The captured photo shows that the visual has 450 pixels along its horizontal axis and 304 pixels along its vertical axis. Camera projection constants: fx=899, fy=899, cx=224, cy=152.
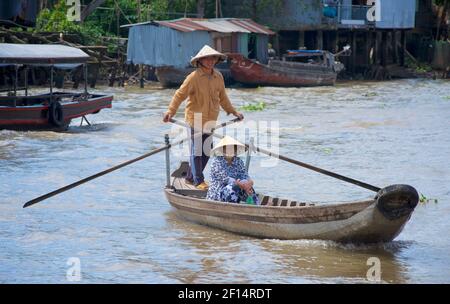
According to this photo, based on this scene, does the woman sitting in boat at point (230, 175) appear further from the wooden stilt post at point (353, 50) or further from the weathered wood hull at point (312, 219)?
the wooden stilt post at point (353, 50)

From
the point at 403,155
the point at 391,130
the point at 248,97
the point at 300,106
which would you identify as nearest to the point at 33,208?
the point at 403,155

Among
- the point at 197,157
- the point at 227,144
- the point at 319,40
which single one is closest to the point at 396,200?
the point at 227,144

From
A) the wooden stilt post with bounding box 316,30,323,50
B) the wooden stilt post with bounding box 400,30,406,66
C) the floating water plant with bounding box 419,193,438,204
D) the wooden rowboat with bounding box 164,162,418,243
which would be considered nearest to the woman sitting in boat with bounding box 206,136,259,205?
the wooden rowboat with bounding box 164,162,418,243

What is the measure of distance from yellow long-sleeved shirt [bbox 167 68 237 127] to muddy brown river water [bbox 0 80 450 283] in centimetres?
114

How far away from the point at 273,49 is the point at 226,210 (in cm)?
2397

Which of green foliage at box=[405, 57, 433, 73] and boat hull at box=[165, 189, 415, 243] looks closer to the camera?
boat hull at box=[165, 189, 415, 243]

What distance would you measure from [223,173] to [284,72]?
63.5 feet

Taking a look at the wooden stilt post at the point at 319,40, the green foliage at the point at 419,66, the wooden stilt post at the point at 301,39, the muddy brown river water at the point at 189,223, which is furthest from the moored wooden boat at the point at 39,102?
the green foliage at the point at 419,66

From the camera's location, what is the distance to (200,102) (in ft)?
30.1

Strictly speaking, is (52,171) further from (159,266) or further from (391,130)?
(391,130)

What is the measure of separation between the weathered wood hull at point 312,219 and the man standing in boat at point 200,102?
0.62 meters

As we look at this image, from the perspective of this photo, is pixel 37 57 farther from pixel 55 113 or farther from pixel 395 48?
pixel 395 48

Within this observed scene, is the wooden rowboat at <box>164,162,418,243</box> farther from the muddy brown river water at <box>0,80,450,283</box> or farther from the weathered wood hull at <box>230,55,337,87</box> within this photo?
the weathered wood hull at <box>230,55,337,87</box>

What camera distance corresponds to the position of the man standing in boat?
9086mm
